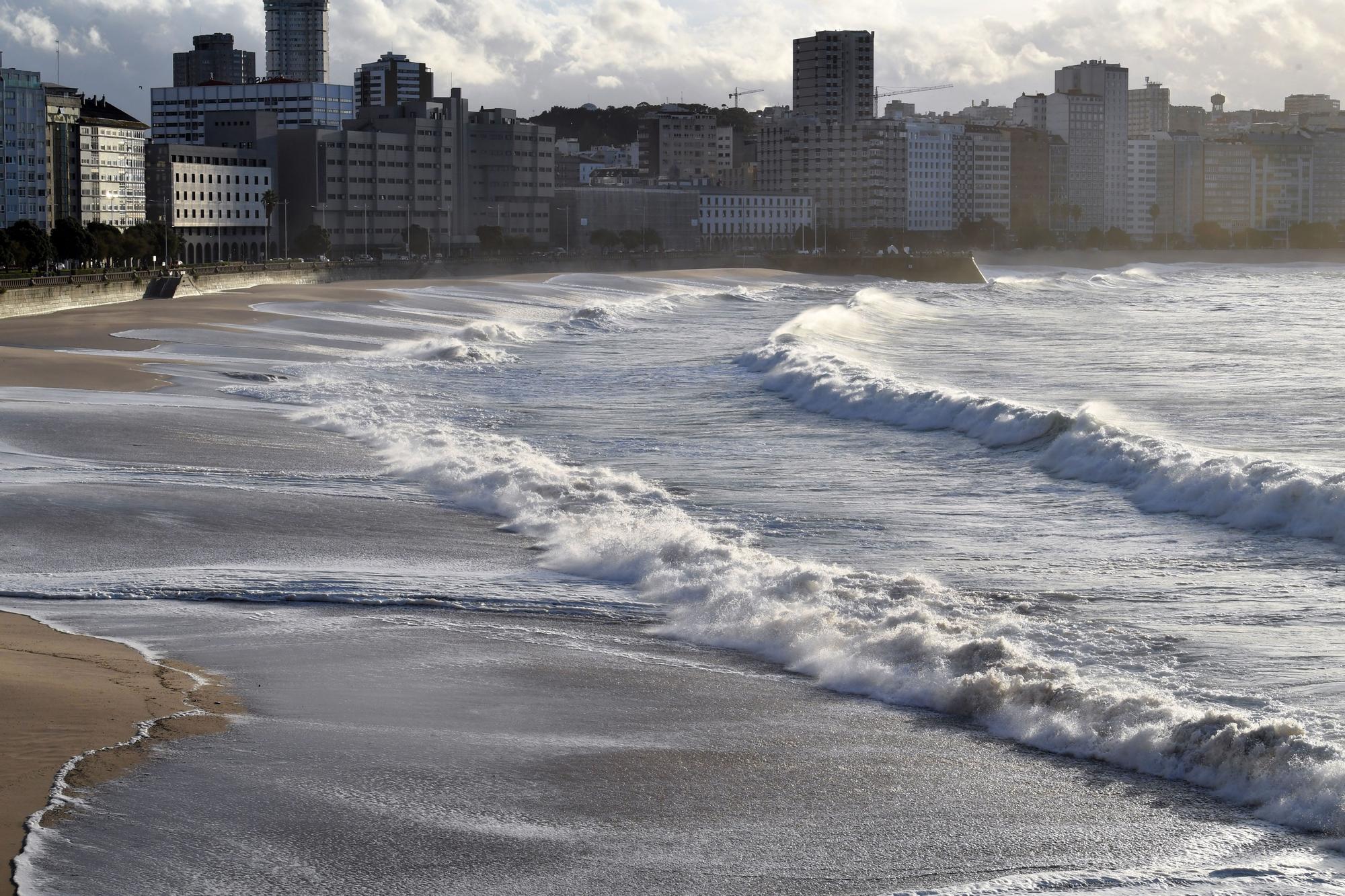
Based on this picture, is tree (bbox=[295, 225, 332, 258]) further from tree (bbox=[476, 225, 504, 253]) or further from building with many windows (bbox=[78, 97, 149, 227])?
tree (bbox=[476, 225, 504, 253])

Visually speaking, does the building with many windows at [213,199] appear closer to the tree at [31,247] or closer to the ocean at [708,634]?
the tree at [31,247]

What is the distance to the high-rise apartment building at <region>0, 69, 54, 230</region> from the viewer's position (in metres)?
106

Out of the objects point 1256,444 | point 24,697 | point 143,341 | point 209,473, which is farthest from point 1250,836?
point 143,341

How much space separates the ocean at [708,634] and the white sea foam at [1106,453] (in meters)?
0.07

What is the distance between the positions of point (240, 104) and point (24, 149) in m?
79.1

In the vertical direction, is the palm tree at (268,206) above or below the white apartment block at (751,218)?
below

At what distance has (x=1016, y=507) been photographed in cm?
1634

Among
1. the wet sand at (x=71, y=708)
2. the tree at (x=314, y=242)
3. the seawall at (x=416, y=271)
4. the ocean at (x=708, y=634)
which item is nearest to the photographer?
the ocean at (x=708, y=634)

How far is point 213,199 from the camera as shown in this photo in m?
124

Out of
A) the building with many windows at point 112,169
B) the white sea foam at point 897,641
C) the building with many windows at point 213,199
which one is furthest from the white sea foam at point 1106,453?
the building with many windows at point 213,199

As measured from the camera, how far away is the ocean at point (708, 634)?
22.3ft

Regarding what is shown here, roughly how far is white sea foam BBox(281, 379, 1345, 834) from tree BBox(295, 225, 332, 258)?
104532 mm

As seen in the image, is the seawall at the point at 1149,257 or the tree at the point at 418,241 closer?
the tree at the point at 418,241

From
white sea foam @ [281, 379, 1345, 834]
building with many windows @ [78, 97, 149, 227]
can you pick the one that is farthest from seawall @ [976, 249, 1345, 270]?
white sea foam @ [281, 379, 1345, 834]
